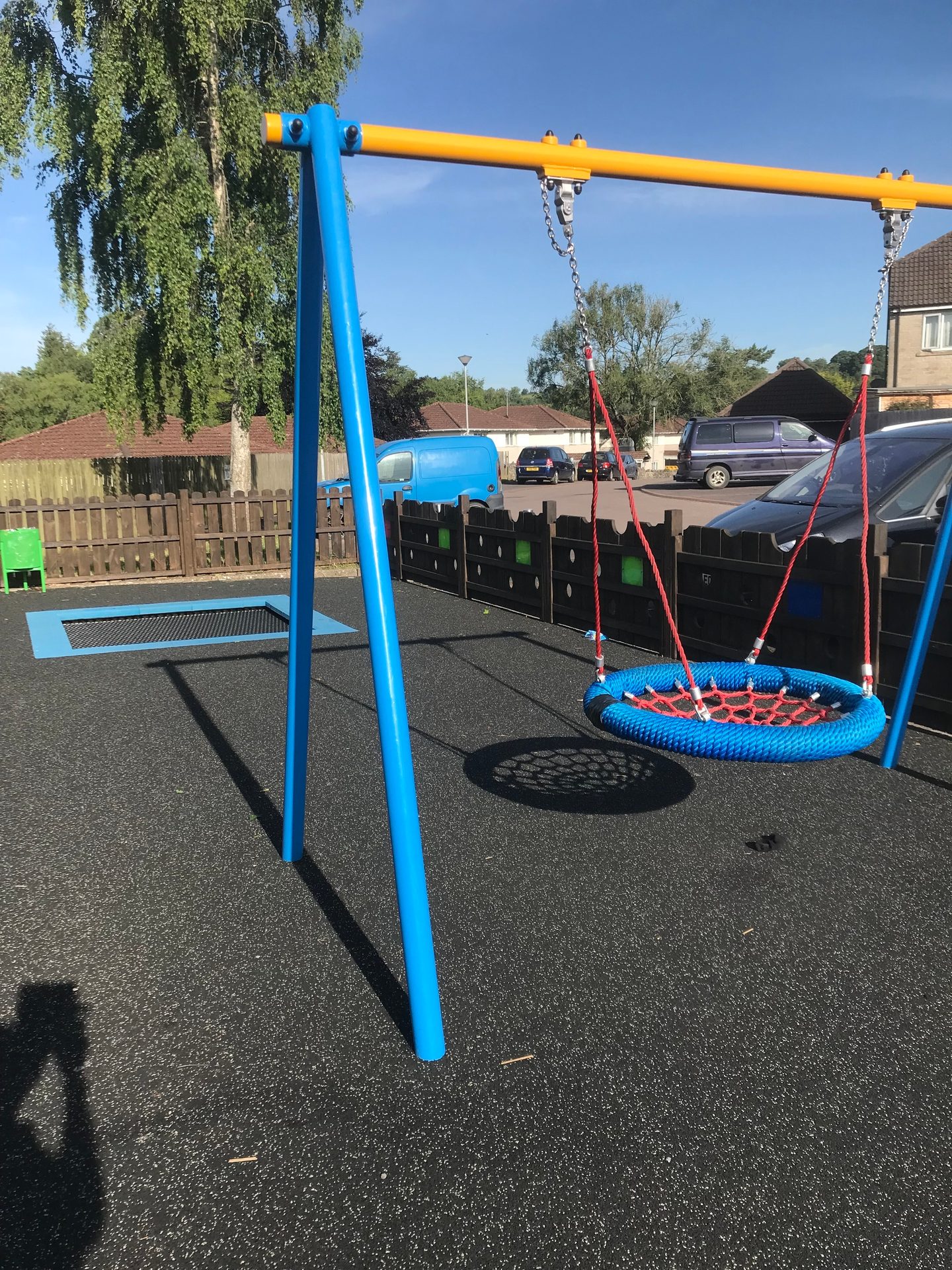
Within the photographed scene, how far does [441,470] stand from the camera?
633 inches

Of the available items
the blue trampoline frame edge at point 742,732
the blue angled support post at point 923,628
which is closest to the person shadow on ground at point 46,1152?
the blue trampoline frame edge at point 742,732

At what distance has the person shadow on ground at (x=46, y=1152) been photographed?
6.63 ft

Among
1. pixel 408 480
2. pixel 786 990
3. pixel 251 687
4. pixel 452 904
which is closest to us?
pixel 786 990

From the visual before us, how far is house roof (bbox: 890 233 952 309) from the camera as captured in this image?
36312 mm

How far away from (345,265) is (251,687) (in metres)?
4.83

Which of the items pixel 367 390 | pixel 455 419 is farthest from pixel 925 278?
pixel 455 419

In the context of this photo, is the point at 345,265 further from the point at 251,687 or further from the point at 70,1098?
the point at 251,687

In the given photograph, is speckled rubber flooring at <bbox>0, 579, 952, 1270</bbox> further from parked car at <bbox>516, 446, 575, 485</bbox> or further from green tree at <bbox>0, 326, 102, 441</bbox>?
green tree at <bbox>0, 326, 102, 441</bbox>

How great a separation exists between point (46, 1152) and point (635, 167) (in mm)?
3551

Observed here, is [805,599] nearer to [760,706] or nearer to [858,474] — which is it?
[858,474]

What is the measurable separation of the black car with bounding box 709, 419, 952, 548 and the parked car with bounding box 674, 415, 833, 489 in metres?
20.2

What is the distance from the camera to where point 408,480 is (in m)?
16.0

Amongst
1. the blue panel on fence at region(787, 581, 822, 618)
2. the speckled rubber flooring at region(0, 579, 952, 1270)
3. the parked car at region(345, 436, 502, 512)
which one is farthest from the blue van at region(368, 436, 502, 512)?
the speckled rubber flooring at region(0, 579, 952, 1270)

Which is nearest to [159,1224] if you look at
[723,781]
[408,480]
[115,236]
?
[723,781]
